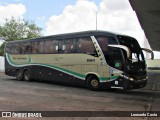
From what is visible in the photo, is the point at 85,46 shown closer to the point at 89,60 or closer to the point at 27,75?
the point at 89,60

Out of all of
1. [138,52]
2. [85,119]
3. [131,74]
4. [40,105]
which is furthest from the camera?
[138,52]

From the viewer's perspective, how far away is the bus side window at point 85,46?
60.2ft

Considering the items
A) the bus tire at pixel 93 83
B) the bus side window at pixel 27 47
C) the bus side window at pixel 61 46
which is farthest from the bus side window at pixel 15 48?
the bus tire at pixel 93 83

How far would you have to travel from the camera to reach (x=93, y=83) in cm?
1850

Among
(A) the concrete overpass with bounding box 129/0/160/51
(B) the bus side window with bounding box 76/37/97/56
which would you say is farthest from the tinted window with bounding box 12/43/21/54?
(A) the concrete overpass with bounding box 129/0/160/51

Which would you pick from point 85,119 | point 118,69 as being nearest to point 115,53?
point 118,69

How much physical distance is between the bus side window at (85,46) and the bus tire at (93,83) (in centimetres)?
147

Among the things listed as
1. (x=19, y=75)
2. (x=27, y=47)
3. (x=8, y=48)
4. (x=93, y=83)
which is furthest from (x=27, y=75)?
(x=93, y=83)

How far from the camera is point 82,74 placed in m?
19.2

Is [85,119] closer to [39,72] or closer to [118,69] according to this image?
[118,69]

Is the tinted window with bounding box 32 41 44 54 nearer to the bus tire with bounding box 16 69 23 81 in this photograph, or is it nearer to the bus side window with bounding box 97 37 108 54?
the bus tire with bounding box 16 69 23 81

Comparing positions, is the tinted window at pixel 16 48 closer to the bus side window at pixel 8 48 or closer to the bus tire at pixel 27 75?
the bus side window at pixel 8 48

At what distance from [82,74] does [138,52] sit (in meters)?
3.59

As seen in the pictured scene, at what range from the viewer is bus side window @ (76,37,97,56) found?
1834 centimetres
